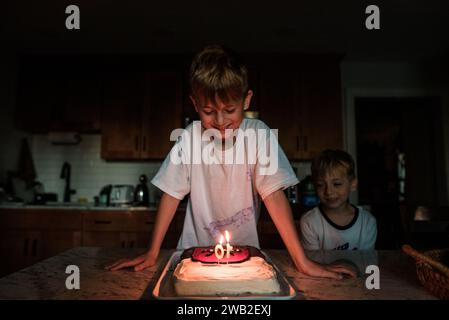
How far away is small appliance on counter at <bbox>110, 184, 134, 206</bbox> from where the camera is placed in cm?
301

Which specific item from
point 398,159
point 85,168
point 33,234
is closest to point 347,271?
point 33,234

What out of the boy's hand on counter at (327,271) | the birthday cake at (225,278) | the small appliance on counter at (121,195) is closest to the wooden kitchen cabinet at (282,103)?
the small appliance on counter at (121,195)

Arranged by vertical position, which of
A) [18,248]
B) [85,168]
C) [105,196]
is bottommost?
[18,248]

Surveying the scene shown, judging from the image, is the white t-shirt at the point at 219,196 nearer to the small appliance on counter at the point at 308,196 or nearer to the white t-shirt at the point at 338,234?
the white t-shirt at the point at 338,234

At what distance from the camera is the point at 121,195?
3.03 metres

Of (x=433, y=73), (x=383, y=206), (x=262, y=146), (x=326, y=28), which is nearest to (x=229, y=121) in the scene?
(x=262, y=146)

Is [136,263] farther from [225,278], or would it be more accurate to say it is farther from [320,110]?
[320,110]

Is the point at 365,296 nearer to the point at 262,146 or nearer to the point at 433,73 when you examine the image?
the point at 262,146

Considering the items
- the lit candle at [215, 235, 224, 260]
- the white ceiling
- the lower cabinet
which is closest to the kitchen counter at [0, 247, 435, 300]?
the lit candle at [215, 235, 224, 260]

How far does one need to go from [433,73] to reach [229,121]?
3.41m

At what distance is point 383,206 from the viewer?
164 inches

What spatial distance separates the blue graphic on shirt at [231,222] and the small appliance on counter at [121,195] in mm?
2087

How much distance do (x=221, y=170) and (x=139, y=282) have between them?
51cm

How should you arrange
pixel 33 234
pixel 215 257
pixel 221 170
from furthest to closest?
pixel 33 234 → pixel 221 170 → pixel 215 257
